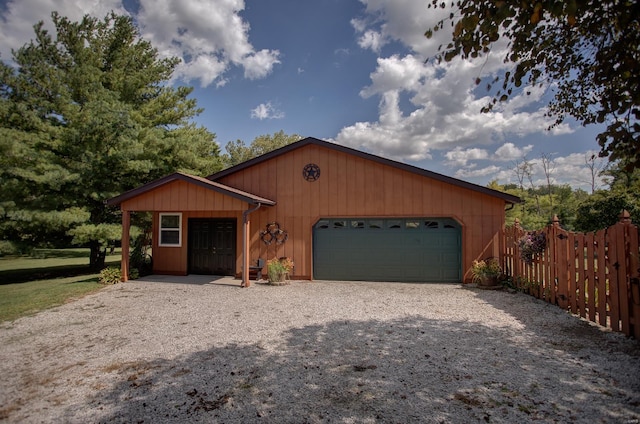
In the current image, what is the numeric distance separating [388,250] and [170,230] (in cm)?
798

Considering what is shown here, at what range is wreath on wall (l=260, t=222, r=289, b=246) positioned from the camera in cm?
1123

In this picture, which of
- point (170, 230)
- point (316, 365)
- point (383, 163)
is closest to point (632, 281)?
point (316, 365)

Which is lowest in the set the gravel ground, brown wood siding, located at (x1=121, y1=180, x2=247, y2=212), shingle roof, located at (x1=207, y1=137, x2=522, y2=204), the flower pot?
the gravel ground

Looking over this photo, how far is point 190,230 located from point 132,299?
4.17 metres

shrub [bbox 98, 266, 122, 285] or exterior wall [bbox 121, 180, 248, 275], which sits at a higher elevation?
exterior wall [bbox 121, 180, 248, 275]

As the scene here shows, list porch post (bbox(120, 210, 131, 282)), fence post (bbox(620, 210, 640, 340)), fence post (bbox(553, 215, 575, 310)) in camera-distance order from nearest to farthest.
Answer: fence post (bbox(620, 210, 640, 340)), fence post (bbox(553, 215, 575, 310)), porch post (bbox(120, 210, 131, 282))

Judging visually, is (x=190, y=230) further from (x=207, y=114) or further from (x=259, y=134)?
(x=259, y=134)

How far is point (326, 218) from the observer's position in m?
11.2

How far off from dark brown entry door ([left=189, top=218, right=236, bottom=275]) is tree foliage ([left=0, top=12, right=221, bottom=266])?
3079 mm

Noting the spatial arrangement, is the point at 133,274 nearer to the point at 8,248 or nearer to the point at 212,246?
the point at 212,246

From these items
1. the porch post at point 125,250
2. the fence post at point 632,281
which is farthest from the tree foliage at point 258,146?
the fence post at point 632,281

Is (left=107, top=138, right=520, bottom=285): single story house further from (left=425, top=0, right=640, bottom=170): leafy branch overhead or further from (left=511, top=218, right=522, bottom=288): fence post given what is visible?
(left=425, top=0, right=640, bottom=170): leafy branch overhead

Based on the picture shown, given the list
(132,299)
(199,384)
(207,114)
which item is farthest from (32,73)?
(199,384)

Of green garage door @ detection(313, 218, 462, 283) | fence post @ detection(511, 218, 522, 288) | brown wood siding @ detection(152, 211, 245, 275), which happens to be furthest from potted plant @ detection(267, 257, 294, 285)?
fence post @ detection(511, 218, 522, 288)
